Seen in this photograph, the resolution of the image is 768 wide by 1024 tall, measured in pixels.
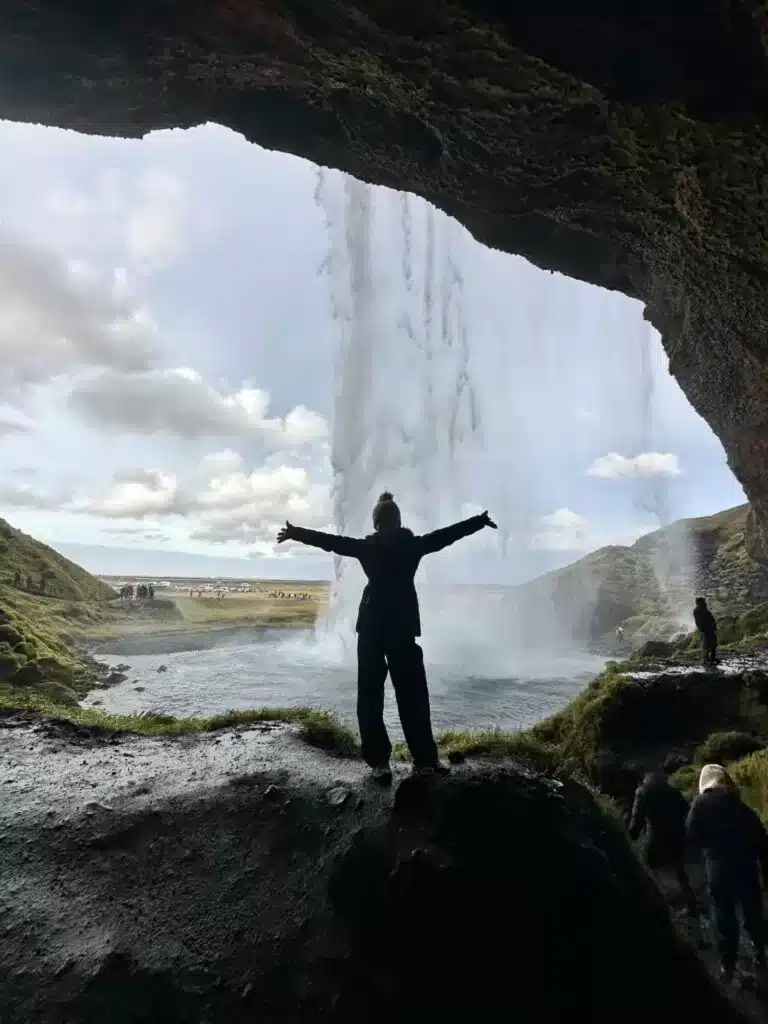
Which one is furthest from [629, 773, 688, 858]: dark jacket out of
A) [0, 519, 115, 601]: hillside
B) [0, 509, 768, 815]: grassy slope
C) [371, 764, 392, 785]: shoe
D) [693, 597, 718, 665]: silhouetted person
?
[0, 519, 115, 601]: hillside

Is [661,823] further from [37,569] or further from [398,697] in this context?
[37,569]

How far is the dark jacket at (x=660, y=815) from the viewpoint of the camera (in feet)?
23.4

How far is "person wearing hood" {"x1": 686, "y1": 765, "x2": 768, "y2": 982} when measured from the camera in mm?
5277

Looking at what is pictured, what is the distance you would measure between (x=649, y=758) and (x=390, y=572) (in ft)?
30.4

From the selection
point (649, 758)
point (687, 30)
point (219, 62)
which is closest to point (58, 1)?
point (219, 62)

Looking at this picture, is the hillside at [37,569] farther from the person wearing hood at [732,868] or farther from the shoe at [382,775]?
the person wearing hood at [732,868]

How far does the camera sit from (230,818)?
203 inches

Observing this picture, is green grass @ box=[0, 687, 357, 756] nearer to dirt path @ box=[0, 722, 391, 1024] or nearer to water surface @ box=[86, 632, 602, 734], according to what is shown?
dirt path @ box=[0, 722, 391, 1024]

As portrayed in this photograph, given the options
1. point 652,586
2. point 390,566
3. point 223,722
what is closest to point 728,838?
point 390,566

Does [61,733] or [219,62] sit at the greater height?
[219,62]

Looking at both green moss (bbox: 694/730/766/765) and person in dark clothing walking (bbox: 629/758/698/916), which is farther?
green moss (bbox: 694/730/766/765)

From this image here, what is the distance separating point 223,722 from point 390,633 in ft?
15.0

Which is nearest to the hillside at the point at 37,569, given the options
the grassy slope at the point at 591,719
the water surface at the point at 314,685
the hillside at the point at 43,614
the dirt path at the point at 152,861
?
the hillside at the point at 43,614

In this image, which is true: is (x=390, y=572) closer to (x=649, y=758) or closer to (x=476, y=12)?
(x=476, y=12)
